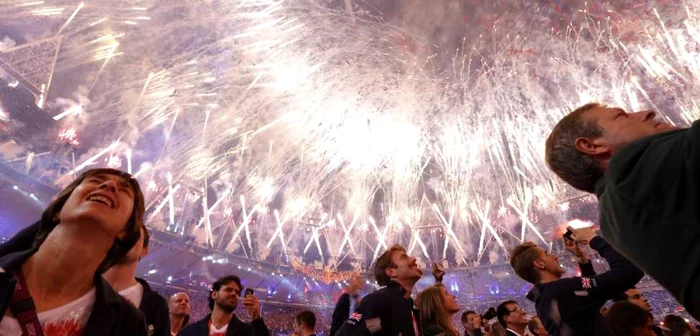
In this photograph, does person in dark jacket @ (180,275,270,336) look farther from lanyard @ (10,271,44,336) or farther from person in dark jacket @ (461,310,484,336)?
person in dark jacket @ (461,310,484,336)

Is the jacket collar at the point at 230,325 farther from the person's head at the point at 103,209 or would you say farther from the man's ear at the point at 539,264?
the man's ear at the point at 539,264

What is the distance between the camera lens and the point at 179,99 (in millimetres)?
18312

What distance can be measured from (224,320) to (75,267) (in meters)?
3.70

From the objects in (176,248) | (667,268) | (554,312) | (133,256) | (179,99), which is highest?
(667,268)

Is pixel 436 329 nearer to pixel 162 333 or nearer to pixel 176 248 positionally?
pixel 162 333

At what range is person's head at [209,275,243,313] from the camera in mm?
5483

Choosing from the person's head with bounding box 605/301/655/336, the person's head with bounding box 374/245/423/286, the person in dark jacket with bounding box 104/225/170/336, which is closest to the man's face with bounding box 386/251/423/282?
the person's head with bounding box 374/245/423/286

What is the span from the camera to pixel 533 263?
15.8 feet

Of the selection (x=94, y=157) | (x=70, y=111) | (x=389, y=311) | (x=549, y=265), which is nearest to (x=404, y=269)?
(x=389, y=311)

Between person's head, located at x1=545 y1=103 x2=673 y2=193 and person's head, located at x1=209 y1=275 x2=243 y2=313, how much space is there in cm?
475

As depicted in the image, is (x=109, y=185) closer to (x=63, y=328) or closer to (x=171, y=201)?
(x=63, y=328)

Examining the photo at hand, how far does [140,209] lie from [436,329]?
11.9 feet

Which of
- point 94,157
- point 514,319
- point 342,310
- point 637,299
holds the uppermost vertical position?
point 637,299

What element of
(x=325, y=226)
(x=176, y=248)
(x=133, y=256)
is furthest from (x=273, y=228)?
(x=133, y=256)
